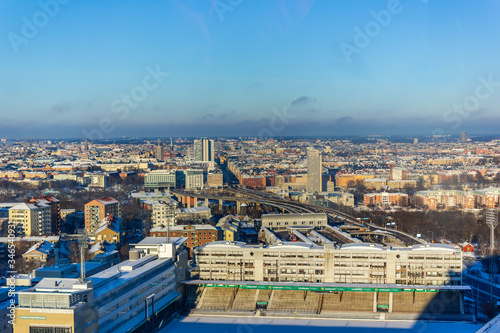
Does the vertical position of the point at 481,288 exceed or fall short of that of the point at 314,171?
it falls short

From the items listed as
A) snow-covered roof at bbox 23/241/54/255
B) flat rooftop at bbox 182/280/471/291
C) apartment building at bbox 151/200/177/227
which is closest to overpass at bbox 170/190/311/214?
apartment building at bbox 151/200/177/227

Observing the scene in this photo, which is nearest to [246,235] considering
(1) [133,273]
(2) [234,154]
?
(1) [133,273]

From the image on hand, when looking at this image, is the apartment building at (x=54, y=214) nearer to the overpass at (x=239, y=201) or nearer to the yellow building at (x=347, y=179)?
the overpass at (x=239, y=201)

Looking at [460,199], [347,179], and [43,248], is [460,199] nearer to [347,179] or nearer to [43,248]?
[347,179]

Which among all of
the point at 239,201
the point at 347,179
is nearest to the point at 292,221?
the point at 239,201

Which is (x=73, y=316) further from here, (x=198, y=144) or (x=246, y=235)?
(x=198, y=144)

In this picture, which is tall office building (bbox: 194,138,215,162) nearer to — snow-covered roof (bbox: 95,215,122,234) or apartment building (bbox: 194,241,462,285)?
snow-covered roof (bbox: 95,215,122,234)
